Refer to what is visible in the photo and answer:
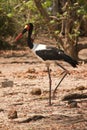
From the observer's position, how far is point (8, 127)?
723cm

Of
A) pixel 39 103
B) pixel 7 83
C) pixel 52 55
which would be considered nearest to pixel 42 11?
pixel 7 83

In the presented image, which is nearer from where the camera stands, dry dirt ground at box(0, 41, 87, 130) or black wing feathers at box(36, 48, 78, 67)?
dry dirt ground at box(0, 41, 87, 130)

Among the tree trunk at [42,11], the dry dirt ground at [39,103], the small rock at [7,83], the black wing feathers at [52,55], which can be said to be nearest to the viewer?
the dry dirt ground at [39,103]

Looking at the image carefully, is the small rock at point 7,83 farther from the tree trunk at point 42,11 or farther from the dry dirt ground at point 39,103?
the tree trunk at point 42,11

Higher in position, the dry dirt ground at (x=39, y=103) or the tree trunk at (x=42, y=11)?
the tree trunk at (x=42, y=11)

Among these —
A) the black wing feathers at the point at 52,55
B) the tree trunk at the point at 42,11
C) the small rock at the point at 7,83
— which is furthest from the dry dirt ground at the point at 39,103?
the tree trunk at the point at 42,11

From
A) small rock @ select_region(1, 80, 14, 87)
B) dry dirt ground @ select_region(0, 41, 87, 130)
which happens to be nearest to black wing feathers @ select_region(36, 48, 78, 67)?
dry dirt ground @ select_region(0, 41, 87, 130)

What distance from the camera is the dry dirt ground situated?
7387mm

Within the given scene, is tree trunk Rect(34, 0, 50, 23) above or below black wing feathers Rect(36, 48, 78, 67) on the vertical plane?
above

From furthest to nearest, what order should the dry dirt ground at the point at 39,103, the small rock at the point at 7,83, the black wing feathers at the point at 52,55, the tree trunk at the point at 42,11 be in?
the tree trunk at the point at 42,11
the small rock at the point at 7,83
the black wing feathers at the point at 52,55
the dry dirt ground at the point at 39,103

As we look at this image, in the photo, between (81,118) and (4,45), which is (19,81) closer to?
(81,118)

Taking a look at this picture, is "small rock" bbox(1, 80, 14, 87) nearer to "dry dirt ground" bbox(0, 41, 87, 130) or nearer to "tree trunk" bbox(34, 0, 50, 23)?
"dry dirt ground" bbox(0, 41, 87, 130)

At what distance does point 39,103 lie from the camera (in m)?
9.19

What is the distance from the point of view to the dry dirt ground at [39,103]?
739 centimetres
